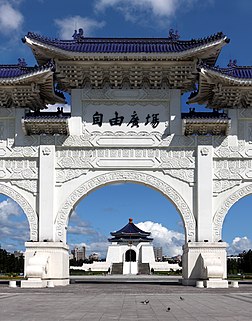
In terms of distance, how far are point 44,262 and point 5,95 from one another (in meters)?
4.86

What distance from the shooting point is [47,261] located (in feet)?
54.3

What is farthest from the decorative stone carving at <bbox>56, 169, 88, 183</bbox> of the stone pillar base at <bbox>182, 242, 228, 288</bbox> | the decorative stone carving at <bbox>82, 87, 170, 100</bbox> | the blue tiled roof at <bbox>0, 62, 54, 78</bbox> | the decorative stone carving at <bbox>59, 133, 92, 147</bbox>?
the stone pillar base at <bbox>182, 242, 228, 288</bbox>

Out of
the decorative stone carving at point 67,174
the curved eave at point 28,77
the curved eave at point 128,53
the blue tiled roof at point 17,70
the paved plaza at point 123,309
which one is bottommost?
the paved plaza at point 123,309

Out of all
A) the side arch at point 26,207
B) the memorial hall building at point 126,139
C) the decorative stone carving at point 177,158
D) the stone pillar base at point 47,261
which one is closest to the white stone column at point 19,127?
the memorial hall building at point 126,139

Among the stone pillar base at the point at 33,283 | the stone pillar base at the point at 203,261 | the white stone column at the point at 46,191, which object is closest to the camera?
the stone pillar base at the point at 33,283

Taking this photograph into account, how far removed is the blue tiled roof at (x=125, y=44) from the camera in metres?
17.0

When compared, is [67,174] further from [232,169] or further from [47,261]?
[232,169]

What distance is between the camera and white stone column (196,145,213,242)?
17.0 m

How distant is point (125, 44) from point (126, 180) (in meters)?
4.08

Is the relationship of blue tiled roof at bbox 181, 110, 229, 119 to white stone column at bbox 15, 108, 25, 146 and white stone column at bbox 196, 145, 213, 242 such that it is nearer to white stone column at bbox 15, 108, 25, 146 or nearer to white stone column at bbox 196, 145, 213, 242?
white stone column at bbox 196, 145, 213, 242

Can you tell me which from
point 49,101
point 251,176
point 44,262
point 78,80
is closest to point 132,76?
point 78,80

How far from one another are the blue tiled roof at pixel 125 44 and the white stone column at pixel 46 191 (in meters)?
3.00

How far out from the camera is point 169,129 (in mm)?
17406

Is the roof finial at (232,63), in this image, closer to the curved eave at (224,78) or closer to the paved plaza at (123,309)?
the curved eave at (224,78)
